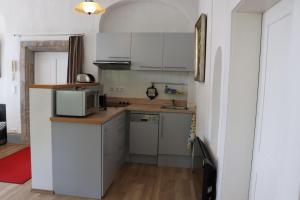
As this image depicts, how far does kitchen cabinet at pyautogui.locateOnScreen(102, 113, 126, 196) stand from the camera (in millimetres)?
2721

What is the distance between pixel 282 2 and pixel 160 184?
8.44ft

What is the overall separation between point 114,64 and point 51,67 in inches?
60.2

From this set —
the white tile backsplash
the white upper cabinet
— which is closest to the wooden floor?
the white tile backsplash

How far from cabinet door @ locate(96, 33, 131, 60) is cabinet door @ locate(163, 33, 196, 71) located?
2.16 feet

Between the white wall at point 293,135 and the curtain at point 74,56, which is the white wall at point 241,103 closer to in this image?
the white wall at point 293,135

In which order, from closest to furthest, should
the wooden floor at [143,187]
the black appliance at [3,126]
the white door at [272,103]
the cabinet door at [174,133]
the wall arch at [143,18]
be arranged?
the white door at [272,103] → the wooden floor at [143,187] → the cabinet door at [174,133] → the wall arch at [143,18] → the black appliance at [3,126]

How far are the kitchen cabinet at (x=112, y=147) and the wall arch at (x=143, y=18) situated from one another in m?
1.73

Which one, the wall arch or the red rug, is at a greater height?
the wall arch

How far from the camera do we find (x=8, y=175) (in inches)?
126

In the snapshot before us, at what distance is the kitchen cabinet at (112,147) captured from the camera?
2.72 metres

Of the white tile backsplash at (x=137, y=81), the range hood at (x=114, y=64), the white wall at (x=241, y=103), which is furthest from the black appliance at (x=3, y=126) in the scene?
the white wall at (x=241, y=103)

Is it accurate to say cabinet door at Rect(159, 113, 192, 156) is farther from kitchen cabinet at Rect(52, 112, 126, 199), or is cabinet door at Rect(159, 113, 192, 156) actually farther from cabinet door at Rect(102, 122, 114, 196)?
kitchen cabinet at Rect(52, 112, 126, 199)

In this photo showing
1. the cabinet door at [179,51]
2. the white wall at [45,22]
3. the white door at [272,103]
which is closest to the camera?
the white door at [272,103]

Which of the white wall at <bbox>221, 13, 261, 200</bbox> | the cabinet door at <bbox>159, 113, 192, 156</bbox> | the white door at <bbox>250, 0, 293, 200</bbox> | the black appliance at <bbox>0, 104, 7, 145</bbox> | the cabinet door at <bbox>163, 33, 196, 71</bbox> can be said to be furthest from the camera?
the black appliance at <bbox>0, 104, 7, 145</bbox>
